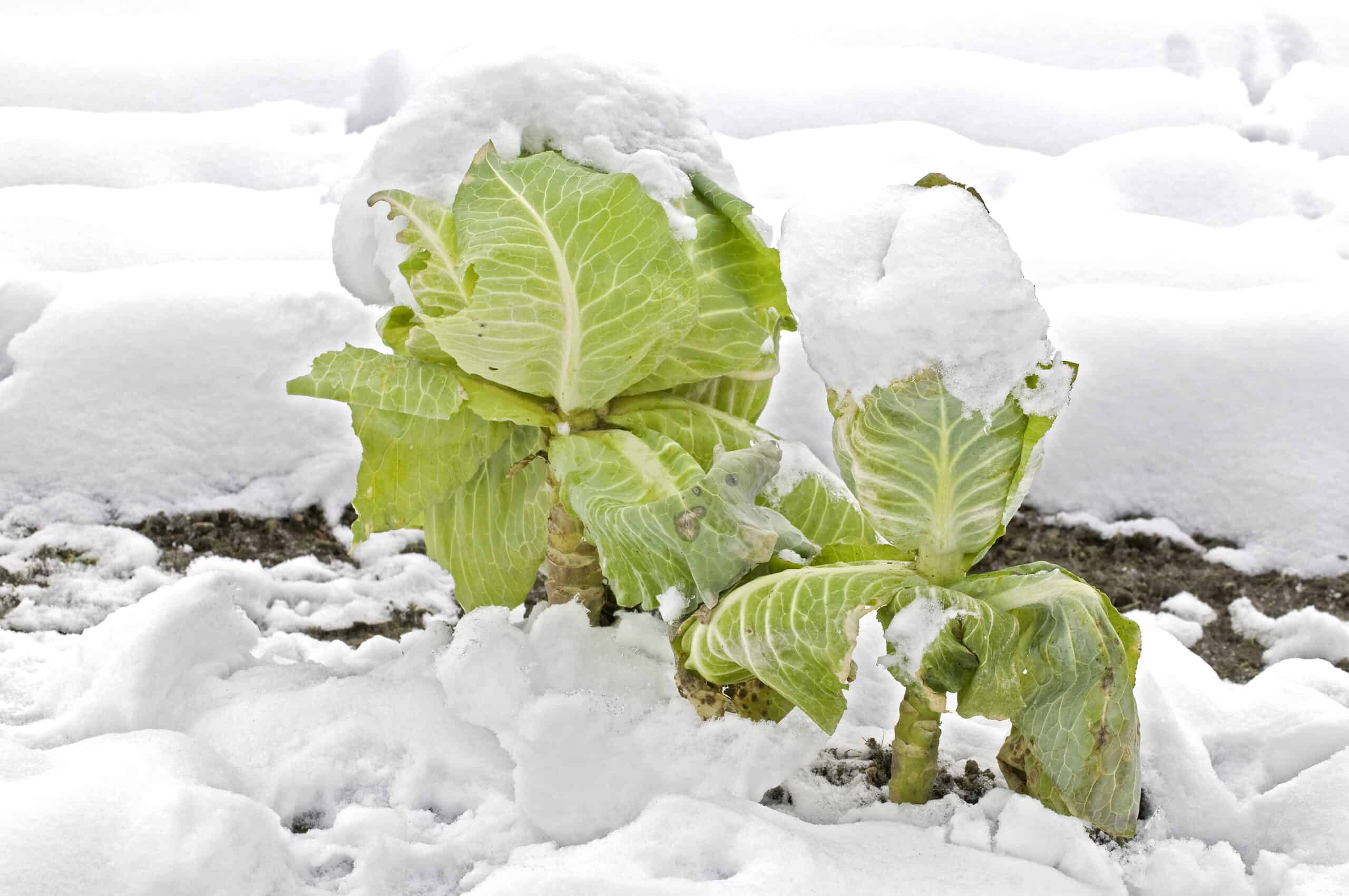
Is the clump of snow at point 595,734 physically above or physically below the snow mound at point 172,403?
above

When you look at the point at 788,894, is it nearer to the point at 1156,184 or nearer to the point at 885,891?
the point at 885,891

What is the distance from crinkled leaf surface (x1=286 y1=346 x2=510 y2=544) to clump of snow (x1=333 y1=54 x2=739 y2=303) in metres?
0.12

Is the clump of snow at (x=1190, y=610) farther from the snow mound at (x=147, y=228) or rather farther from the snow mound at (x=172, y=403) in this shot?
the snow mound at (x=147, y=228)

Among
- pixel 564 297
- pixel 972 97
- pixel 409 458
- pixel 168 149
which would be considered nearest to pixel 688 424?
pixel 564 297

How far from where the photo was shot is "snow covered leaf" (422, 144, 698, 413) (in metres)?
1.20

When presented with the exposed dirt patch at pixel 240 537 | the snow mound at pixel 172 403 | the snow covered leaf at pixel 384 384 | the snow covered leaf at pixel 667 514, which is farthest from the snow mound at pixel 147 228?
the snow covered leaf at pixel 667 514

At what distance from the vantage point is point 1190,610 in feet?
6.67

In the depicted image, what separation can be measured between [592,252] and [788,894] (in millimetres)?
631

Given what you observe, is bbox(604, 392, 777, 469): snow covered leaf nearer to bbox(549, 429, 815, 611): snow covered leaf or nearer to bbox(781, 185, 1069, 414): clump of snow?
bbox(549, 429, 815, 611): snow covered leaf

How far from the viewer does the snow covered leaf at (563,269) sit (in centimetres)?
120

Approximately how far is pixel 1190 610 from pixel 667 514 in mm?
1311

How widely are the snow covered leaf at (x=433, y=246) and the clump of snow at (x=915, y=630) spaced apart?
550 millimetres

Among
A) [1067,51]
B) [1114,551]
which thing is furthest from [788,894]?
[1067,51]

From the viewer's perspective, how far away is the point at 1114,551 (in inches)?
87.6
